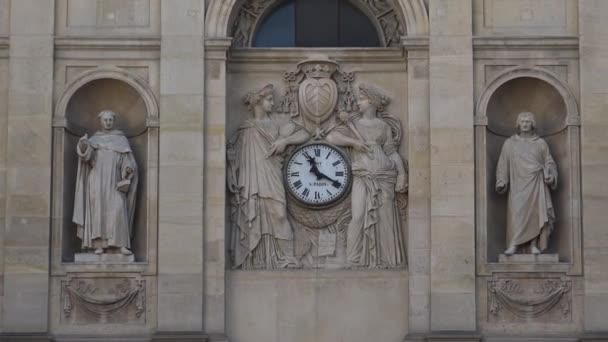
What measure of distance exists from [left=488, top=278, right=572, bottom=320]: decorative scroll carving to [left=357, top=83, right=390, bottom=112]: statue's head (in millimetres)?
3110

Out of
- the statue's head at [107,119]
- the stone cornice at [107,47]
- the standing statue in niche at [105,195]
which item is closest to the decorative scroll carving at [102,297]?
the standing statue in niche at [105,195]

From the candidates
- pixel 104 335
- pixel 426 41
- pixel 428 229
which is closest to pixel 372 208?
pixel 428 229

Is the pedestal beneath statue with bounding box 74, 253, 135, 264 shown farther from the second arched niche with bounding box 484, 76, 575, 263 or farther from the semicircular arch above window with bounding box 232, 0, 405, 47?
the second arched niche with bounding box 484, 76, 575, 263

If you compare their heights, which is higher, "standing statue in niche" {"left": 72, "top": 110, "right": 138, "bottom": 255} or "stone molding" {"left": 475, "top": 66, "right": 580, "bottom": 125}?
"stone molding" {"left": 475, "top": 66, "right": 580, "bottom": 125}

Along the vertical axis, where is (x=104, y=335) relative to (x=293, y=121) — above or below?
below

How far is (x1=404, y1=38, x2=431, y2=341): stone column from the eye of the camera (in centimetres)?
2589

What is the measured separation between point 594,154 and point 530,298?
2246 mm

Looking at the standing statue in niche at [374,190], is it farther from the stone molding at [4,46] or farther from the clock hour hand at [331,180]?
the stone molding at [4,46]

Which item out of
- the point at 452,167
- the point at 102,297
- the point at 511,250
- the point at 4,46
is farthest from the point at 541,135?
the point at 4,46

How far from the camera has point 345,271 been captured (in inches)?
1034

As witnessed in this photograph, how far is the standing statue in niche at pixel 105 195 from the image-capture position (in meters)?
26.1

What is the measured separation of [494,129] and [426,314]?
2.98 meters

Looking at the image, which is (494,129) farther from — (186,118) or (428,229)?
(186,118)

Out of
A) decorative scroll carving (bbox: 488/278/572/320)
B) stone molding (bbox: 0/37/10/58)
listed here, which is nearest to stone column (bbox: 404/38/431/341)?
decorative scroll carving (bbox: 488/278/572/320)
